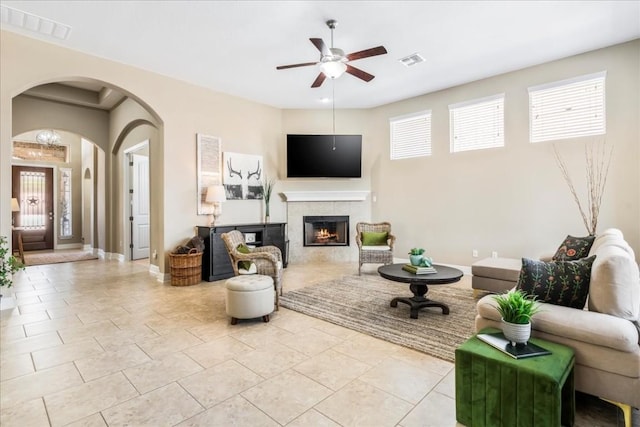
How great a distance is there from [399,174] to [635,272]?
4791mm

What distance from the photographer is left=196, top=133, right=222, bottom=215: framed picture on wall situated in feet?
18.2

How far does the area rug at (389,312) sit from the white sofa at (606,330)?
0.90 meters

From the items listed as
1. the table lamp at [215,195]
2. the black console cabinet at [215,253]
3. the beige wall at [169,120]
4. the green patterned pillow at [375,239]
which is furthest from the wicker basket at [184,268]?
the green patterned pillow at [375,239]

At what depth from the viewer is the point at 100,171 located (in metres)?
8.12

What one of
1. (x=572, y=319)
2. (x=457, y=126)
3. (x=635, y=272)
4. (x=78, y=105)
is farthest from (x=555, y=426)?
(x=78, y=105)

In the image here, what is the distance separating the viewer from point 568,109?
15.0ft

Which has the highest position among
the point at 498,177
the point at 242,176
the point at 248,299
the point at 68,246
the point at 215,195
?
the point at 242,176

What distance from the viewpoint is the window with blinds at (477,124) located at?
17.3ft

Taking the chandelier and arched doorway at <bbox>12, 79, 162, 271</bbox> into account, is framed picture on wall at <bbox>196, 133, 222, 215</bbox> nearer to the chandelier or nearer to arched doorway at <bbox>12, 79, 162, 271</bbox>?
arched doorway at <bbox>12, 79, 162, 271</bbox>

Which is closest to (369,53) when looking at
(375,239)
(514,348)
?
(514,348)

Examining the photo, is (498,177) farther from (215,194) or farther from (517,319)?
(215,194)

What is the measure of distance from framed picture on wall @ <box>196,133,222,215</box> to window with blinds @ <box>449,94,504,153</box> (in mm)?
4264

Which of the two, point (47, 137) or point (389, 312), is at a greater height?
point (47, 137)

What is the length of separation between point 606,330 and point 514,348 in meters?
0.49
